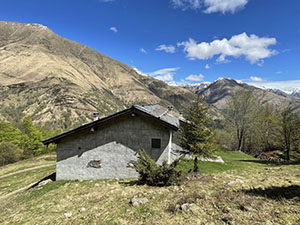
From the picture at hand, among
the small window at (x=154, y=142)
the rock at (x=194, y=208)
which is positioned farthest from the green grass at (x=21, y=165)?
the rock at (x=194, y=208)

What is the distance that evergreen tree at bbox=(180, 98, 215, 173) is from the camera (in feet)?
39.5

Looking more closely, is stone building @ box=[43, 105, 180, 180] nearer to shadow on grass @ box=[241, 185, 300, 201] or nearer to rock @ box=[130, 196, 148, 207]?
rock @ box=[130, 196, 148, 207]

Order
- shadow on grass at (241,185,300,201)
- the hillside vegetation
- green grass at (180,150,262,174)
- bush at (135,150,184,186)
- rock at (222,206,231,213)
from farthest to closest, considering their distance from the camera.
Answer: green grass at (180,150,262,174)
bush at (135,150,184,186)
shadow on grass at (241,185,300,201)
rock at (222,206,231,213)
the hillside vegetation

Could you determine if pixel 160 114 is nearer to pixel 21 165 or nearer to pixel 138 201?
pixel 138 201

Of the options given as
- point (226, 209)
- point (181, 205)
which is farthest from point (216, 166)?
point (181, 205)

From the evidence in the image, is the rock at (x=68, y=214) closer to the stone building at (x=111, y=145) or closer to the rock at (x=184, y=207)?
the rock at (x=184, y=207)

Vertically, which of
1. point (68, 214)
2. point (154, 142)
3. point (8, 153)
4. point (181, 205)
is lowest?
point (8, 153)

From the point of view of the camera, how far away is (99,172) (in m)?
12.9

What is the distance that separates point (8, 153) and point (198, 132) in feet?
145

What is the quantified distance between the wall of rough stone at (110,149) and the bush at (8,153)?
34595 millimetres

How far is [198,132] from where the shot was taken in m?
12.1

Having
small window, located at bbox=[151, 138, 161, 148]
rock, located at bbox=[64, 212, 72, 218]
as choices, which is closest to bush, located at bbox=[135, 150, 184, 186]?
small window, located at bbox=[151, 138, 161, 148]

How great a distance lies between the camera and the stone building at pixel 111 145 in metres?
12.8

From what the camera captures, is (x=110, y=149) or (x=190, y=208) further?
(x=110, y=149)
